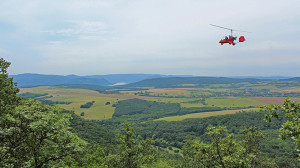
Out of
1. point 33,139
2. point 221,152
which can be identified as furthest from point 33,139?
point 221,152

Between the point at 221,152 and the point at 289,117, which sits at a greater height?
the point at 289,117

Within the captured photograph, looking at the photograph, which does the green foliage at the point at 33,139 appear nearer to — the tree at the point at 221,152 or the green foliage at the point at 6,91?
the green foliage at the point at 6,91

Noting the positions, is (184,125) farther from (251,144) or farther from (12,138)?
(12,138)

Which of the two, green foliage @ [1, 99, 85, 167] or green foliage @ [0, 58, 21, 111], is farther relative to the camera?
green foliage @ [0, 58, 21, 111]

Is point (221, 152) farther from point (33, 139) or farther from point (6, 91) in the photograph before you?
point (6, 91)

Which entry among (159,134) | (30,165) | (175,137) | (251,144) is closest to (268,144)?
(175,137)

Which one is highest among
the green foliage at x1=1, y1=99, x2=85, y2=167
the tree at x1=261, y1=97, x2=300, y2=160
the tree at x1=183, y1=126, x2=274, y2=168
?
the tree at x1=261, y1=97, x2=300, y2=160

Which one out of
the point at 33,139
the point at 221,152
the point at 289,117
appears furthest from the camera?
the point at 221,152

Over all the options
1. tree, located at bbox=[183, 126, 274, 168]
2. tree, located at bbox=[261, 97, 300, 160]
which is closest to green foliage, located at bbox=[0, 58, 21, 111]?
tree, located at bbox=[183, 126, 274, 168]

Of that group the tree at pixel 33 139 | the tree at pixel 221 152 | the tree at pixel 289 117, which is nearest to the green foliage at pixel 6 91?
the tree at pixel 33 139

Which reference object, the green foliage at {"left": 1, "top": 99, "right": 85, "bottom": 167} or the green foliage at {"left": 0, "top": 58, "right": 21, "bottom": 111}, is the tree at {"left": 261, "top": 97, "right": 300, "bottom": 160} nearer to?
the green foliage at {"left": 1, "top": 99, "right": 85, "bottom": 167}

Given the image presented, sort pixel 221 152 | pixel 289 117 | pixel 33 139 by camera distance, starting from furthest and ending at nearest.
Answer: pixel 221 152 < pixel 33 139 < pixel 289 117
